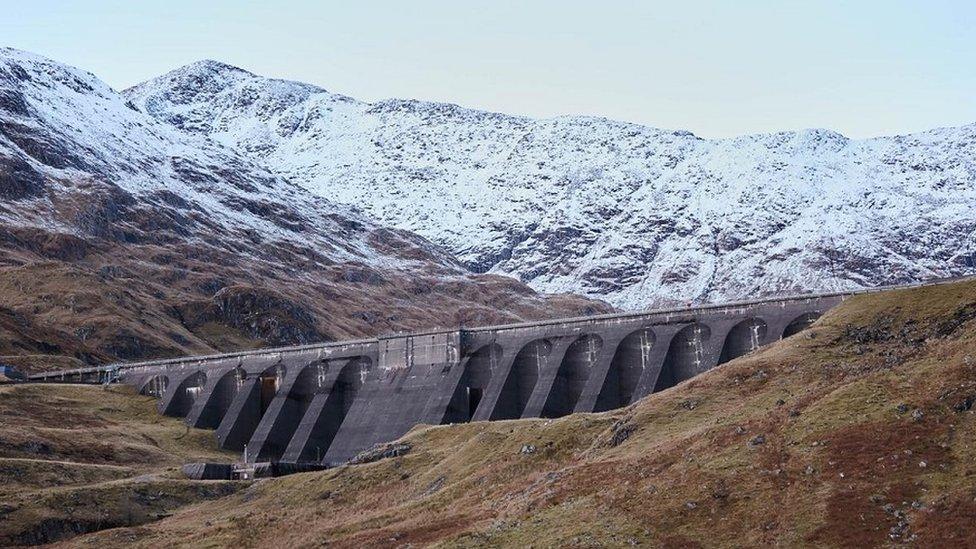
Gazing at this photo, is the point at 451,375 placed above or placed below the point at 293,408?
above

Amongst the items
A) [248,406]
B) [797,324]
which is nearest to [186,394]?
[248,406]

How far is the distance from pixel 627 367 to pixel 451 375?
72.2 ft

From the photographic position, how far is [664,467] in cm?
6562

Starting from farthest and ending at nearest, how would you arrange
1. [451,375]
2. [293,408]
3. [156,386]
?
[156,386] < [293,408] < [451,375]

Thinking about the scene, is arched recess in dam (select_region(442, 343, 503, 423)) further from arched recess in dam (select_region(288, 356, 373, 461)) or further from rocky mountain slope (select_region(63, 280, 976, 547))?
rocky mountain slope (select_region(63, 280, 976, 547))

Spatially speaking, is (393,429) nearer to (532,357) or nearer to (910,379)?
(532,357)

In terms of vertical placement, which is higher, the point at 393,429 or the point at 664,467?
the point at 664,467

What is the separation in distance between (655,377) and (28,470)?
5915cm

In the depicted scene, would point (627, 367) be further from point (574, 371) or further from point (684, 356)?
point (574, 371)

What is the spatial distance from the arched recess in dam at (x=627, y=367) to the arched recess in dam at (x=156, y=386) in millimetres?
76666

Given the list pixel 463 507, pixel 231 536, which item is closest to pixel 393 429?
pixel 231 536

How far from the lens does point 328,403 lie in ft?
492

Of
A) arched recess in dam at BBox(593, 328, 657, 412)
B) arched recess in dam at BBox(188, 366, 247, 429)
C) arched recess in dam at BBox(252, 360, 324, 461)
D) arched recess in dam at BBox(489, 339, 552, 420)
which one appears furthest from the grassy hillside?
arched recess in dam at BBox(593, 328, 657, 412)

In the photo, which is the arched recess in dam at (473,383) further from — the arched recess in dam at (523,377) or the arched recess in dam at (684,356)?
the arched recess in dam at (684,356)
